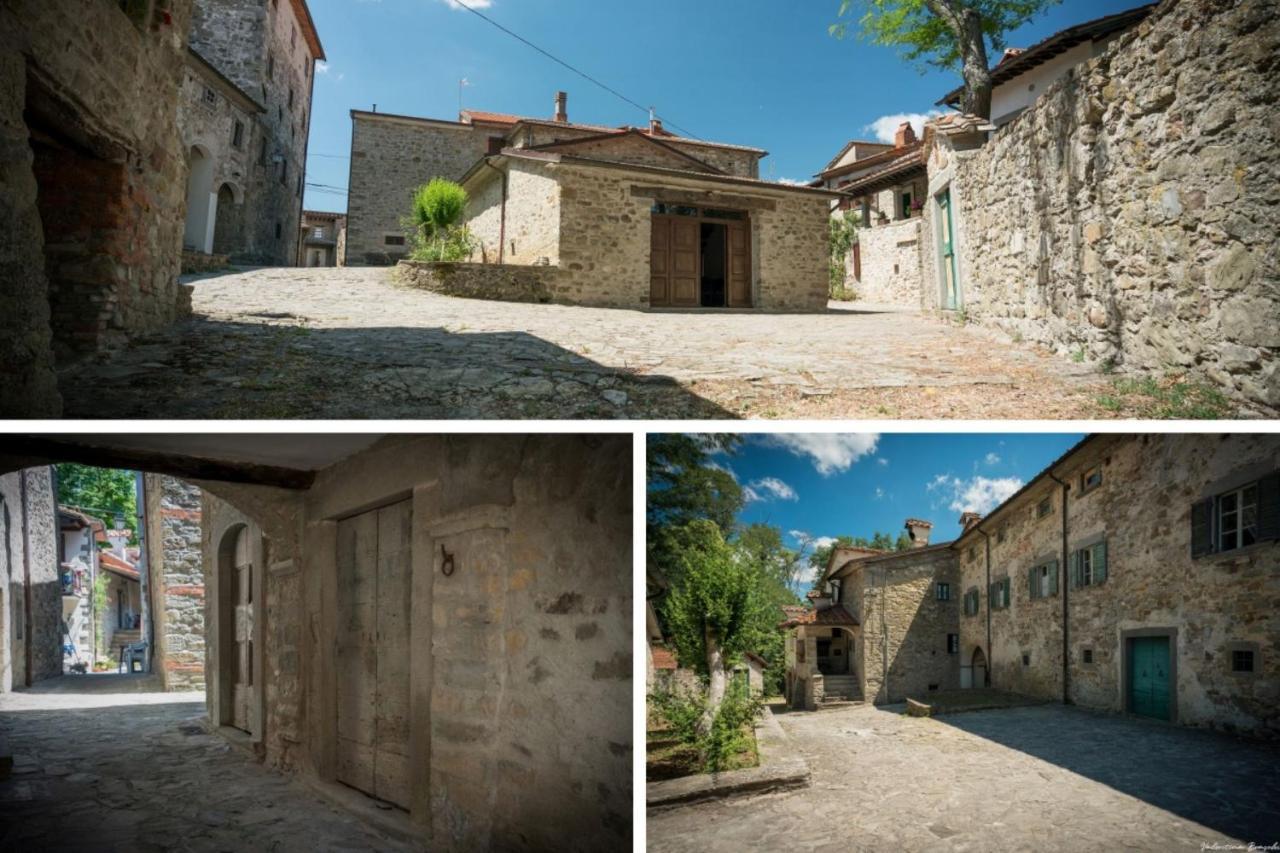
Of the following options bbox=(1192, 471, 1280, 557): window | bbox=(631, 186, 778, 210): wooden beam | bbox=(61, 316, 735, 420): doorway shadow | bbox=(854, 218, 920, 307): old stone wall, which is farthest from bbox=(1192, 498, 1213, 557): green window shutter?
bbox=(854, 218, 920, 307): old stone wall

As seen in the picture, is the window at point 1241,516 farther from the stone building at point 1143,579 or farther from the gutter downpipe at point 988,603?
the gutter downpipe at point 988,603

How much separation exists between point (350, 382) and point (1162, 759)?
17.5ft

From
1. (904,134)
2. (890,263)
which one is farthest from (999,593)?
Answer: (904,134)

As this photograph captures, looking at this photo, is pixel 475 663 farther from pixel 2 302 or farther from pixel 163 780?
pixel 163 780

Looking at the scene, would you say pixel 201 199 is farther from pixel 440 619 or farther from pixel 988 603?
pixel 988 603

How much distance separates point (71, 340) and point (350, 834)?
12.7ft

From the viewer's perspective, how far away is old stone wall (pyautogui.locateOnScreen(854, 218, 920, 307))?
20.6 meters

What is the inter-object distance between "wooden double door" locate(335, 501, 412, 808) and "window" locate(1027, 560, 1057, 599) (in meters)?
4.24

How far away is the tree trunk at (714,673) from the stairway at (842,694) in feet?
4.99

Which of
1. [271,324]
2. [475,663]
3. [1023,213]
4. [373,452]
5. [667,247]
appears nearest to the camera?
[475,663]

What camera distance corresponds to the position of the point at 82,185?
5.80 meters

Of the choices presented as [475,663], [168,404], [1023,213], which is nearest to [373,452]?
[168,404]

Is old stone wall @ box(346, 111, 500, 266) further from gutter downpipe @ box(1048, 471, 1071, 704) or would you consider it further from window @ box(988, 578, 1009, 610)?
gutter downpipe @ box(1048, 471, 1071, 704)

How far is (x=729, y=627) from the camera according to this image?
4.18 metres
